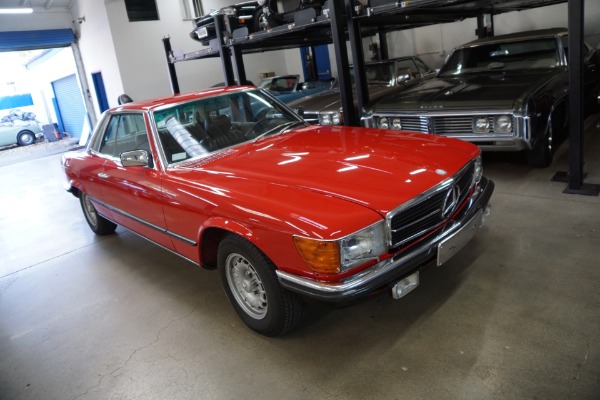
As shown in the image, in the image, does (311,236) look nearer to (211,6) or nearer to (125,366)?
(125,366)

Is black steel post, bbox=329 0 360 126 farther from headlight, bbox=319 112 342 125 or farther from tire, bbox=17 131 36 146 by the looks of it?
tire, bbox=17 131 36 146

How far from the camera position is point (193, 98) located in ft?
11.3

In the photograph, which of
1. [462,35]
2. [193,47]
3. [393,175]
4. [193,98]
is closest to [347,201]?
[393,175]

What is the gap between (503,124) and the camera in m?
4.37

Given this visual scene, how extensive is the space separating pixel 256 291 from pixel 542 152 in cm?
385

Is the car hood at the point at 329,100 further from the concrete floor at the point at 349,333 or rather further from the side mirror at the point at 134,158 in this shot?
the side mirror at the point at 134,158

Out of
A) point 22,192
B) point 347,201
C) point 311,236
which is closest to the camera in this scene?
point 311,236

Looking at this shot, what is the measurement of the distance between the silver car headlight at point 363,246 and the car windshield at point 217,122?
1.50 m

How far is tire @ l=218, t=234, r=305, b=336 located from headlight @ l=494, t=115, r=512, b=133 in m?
3.14

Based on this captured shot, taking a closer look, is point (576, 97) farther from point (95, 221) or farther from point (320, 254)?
point (95, 221)

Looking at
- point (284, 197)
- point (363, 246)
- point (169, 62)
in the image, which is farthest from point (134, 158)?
point (169, 62)

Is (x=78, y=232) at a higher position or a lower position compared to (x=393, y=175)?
lower

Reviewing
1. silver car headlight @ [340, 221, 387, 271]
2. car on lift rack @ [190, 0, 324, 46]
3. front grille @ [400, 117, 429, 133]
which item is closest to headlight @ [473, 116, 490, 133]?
front grille @ [400, 117, 429, 133]

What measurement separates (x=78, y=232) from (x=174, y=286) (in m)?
2.42
